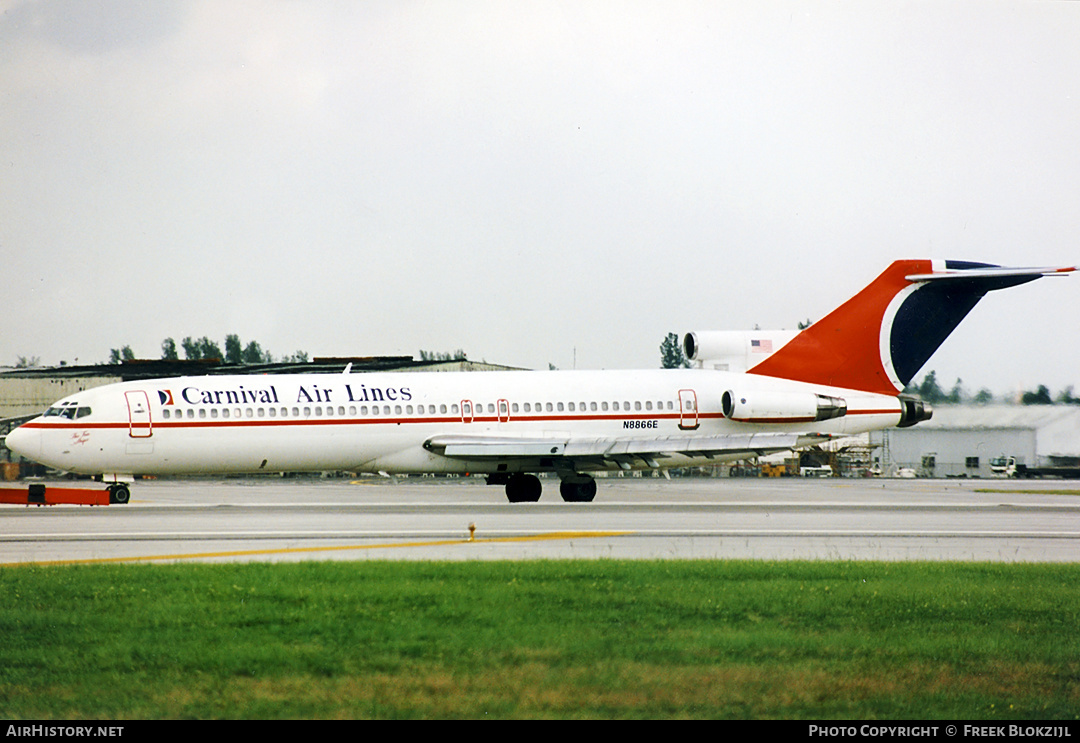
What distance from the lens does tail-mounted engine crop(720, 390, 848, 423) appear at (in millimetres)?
30297

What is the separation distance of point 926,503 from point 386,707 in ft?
80.1

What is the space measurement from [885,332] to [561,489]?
1081 centimetres

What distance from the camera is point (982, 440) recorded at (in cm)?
5328

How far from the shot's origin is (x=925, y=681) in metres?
8.22

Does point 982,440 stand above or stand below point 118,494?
below

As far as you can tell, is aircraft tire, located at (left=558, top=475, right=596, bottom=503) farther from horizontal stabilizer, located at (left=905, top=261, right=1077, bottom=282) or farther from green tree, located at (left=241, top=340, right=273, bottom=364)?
green tree, located at (left=241, top=340, right=273, bottom=364)

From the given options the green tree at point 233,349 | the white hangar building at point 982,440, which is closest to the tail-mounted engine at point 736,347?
the white hangar building at point 982,440

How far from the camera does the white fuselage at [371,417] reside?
26.9 metres

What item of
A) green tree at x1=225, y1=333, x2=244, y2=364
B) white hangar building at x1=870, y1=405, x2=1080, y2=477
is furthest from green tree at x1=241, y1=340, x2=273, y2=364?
white hangar building at x1=870, y1=405, x2=1080, y2=477

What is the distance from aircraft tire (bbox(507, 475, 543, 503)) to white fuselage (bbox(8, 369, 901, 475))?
2.61 feet

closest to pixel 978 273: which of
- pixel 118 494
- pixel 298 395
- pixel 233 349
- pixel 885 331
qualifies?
pixel 885 331

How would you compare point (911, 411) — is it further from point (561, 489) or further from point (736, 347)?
point (561, 489)

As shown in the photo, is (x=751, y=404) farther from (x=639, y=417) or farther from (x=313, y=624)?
(x=313, y=624)

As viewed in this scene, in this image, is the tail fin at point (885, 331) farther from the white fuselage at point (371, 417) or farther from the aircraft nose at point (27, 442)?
the aircraft nose at point (27, 442)
